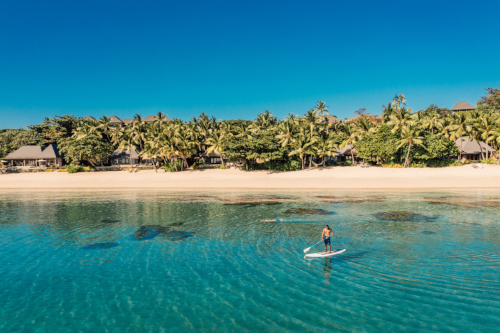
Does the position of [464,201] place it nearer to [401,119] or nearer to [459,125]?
[401,119]

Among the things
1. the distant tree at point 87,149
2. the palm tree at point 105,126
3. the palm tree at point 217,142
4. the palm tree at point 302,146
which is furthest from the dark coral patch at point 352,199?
the palm tree at point 105,126

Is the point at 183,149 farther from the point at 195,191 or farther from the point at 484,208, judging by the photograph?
the point at 484,208

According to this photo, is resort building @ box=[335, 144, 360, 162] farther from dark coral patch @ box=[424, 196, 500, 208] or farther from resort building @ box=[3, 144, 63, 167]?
resort building @ box=[3, 144, 63, 167]

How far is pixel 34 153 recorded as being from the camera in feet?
246

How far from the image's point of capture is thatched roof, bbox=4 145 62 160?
73812mm

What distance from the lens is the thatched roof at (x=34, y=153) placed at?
7381cm

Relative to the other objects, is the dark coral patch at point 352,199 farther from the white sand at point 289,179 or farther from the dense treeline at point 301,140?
the dense treeline at point 301,140

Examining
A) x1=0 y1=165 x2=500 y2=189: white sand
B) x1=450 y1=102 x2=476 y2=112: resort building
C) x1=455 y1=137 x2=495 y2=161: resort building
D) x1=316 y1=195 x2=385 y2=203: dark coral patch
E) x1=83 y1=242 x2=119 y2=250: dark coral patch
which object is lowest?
x1=83 y1=242 x2=119 y2=250: dark coral patch

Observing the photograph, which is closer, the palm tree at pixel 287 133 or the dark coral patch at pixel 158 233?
the dark coral patch at pixel 158 233

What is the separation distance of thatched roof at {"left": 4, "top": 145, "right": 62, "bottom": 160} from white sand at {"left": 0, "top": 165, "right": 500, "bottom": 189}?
15.4m

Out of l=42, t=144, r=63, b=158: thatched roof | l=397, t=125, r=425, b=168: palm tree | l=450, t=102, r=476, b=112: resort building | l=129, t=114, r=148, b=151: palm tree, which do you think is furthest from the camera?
l=450, t=102, r=476, b=112: resort building

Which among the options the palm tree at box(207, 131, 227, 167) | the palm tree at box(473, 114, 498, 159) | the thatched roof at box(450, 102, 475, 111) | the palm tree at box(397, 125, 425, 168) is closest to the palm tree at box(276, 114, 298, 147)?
the palm tree at box(207, 131, 227, 167)

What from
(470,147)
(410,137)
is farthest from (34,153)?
(470,147)

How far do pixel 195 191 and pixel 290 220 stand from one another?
2167 centimetres
